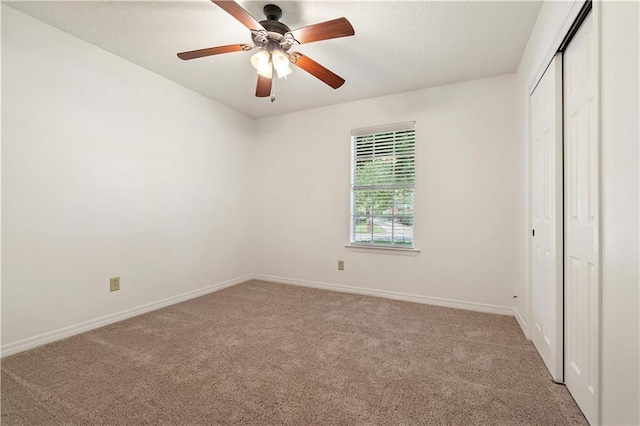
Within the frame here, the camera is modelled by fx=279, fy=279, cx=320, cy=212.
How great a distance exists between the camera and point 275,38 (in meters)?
2.03

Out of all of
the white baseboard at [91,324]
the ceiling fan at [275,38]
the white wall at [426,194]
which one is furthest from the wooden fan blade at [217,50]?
the white baseboard at [91,324]

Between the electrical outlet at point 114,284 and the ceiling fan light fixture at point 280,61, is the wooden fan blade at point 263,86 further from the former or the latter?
the electrical outlet at point 114,284

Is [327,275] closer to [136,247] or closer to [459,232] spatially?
[459,232]

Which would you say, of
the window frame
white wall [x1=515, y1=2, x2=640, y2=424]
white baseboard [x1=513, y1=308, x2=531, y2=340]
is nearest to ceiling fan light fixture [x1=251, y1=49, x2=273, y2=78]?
the window frame

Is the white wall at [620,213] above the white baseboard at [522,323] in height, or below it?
above

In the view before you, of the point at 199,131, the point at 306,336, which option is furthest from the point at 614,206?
the point at 199,131

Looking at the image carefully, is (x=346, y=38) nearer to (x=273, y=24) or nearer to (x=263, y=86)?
(x=273, y=24)

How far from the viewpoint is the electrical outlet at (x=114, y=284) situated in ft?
8.59

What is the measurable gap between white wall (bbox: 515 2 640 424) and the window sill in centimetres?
218

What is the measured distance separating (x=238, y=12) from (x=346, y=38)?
97 cm

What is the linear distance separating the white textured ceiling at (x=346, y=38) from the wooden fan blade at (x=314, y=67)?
0.27m

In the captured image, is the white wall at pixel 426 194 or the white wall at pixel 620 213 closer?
the white wall at pixel 620 213

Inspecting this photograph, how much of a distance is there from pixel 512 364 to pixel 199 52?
311 centimetres

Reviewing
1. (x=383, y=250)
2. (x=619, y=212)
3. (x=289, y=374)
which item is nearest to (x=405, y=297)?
(x=383, y=250)
